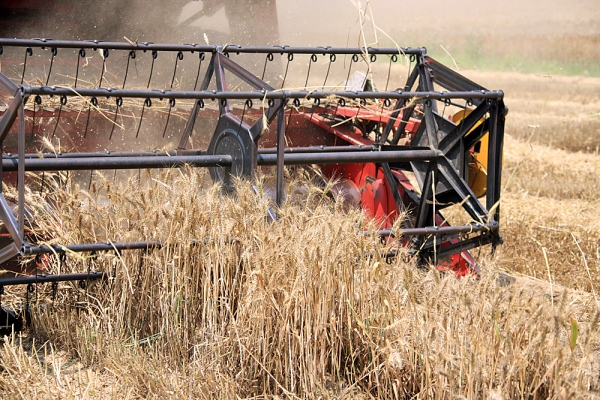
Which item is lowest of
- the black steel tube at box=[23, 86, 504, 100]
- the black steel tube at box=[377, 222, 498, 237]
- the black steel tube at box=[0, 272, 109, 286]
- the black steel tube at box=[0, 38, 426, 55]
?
the black steel tube at box=[0, 272, 109, 286]

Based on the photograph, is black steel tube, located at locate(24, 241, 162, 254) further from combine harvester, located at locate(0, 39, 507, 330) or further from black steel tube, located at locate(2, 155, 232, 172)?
black steel tube, located at locate(2, 155, 232, 172)

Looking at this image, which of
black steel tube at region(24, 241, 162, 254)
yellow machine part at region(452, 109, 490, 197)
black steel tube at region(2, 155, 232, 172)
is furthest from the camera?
yellow machine part at region(452, 109, 490, 197)

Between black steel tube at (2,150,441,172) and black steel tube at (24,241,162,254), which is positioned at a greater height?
black steel tube at (2,150,441,172)

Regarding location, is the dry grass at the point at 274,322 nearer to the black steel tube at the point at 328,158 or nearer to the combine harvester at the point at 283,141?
the combine harvester at the point at 283,141

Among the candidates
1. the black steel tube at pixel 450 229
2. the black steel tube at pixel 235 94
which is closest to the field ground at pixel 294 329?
the black steel tube at pixel 235 94

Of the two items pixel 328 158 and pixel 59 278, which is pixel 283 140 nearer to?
pixel 328 158

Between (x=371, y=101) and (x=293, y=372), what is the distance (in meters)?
3.04

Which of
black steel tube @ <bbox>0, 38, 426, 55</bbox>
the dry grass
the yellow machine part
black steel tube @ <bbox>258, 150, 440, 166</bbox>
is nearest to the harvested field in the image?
the dry grass

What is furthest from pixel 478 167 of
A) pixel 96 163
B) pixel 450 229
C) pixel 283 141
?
pixel 96 163

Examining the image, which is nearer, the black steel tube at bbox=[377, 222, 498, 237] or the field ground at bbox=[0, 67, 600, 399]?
the field ground at bbox=[0, 67, 600, 399]

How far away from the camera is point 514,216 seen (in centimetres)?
641

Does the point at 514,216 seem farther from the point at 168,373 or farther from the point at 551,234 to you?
the point at 168,373

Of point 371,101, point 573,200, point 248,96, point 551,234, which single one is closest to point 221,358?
point 248,96

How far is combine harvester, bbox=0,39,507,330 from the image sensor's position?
3.56 metres
